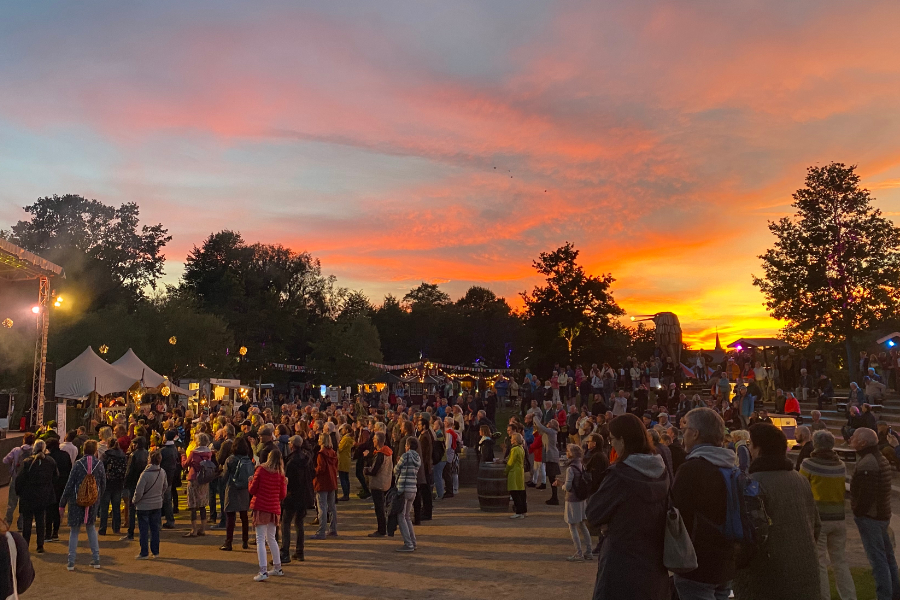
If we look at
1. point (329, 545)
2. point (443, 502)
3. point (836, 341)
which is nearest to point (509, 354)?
point (836, 341)

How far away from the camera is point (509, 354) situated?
238 feet

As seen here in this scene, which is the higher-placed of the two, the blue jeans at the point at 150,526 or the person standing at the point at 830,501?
the person standing at the point at 830,501

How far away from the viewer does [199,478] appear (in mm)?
10766

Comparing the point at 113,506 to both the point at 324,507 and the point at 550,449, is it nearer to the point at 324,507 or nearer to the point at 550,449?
the point at 324,507

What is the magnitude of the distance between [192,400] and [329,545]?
26665mm

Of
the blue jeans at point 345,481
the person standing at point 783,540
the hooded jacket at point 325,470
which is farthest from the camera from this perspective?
the blue jeans at point 345,481

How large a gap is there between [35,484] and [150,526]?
6.46ft

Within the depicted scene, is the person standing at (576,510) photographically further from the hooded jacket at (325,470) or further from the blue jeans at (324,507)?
the blue jeans at (324,507)

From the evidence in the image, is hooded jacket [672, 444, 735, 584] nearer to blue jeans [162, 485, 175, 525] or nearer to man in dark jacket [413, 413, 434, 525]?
man in dark jacket [413, 413, 434, 525]

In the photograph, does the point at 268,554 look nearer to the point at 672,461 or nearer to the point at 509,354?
the point at 672,461

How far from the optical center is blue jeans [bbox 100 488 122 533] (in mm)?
10852

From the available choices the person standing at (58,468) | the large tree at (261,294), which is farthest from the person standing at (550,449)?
the large tree at (261,294)

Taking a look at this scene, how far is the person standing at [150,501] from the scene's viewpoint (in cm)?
918

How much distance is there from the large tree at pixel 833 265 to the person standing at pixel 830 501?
28105mm
